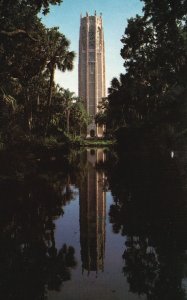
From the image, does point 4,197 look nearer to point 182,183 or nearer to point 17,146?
point 182,183

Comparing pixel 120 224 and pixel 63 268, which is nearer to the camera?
pixel 63 268

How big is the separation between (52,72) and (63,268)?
32.3 meters

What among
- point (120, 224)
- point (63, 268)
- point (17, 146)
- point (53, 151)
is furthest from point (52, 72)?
point (63, 268)

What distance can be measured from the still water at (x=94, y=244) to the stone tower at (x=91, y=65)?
13811 centimetres

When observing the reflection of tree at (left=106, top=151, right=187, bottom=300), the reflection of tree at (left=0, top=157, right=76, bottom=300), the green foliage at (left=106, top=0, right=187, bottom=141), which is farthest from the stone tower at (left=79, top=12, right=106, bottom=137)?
the reflection of tree at (left=0, top=157, right=76, bottom=300)

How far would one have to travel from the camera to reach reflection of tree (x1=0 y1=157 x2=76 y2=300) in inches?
196

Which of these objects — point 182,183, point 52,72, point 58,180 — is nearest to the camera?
point 182,183

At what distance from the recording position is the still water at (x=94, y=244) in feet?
16.1

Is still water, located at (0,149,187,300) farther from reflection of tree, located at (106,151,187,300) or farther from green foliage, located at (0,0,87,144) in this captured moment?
green foliage, located at (0,0,87,144)

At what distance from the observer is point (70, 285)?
198 inches

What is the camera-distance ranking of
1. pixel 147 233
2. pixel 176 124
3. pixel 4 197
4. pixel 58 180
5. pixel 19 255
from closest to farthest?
pixel 19 255, pixel 147 233, pixel 4 197, pixel 58 180, pixel 176 124

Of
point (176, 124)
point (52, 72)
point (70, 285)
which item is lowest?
point (70, 285)

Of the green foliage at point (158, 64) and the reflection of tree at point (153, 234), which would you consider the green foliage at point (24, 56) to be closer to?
the green foliage at point (158, 64)

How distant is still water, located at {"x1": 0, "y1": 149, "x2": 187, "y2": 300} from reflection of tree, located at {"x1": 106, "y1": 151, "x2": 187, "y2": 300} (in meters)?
0.01
